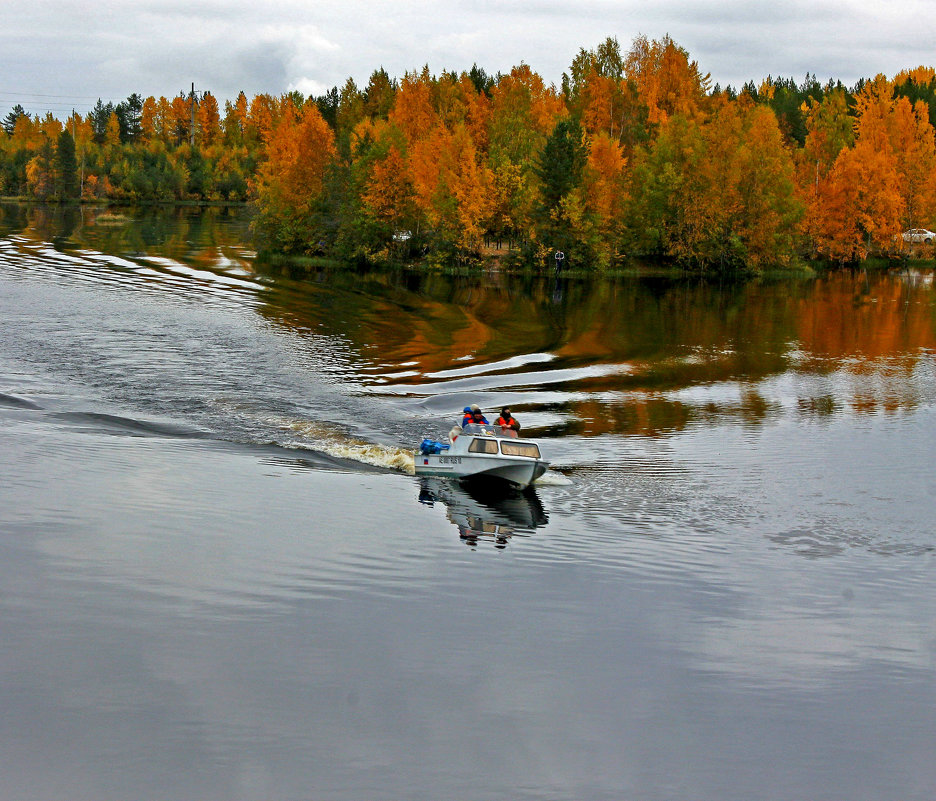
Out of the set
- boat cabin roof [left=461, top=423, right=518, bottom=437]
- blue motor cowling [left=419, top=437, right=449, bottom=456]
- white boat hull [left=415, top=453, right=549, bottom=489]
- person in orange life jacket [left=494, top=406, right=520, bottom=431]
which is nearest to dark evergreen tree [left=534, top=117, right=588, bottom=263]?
person in orange life jacket [left=494, top=406, right=520, bottom=431]

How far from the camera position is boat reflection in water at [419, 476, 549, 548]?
2902cm

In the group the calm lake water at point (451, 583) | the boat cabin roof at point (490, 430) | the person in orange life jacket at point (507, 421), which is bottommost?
the calm lake water at point (451, 583)

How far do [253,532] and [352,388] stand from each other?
18999 millimetres

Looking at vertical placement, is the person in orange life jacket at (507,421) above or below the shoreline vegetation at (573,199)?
below

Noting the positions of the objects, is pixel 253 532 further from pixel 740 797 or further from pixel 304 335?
pixel 304 335

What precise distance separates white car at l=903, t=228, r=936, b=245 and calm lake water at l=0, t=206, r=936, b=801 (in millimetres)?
88528

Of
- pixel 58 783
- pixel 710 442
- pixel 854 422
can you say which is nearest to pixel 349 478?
pixel 710 442

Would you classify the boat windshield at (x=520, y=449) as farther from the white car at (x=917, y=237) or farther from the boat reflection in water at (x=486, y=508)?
the white car at (x=917, y=237)

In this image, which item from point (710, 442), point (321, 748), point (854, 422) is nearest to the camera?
point (321, 748)

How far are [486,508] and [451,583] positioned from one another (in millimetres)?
7078

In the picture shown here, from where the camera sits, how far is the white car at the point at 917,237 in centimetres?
13162

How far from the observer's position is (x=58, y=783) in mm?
16828

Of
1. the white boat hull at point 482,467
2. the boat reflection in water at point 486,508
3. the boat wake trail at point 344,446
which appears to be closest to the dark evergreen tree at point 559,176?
the boat wake trail at point 344,446

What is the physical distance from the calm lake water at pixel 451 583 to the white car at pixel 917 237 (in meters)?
88.5
